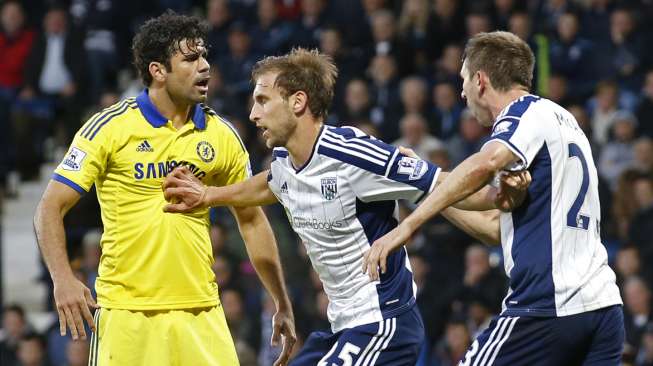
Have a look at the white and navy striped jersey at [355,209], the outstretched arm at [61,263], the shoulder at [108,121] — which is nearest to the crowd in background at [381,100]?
the white and navy striped jersey at [355,209]

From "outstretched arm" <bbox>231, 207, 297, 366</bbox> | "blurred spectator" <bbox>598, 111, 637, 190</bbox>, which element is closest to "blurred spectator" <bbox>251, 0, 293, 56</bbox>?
"blurred spectator" <bbox>598, 111, 637, 190</bbox>

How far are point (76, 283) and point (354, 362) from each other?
4.33 feet

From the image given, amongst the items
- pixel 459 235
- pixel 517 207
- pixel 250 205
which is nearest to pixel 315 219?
pixel 250 205

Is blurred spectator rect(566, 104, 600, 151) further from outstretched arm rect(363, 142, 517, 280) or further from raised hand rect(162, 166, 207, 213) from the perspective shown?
outstretched arm rect(363, 142, 517, 280)

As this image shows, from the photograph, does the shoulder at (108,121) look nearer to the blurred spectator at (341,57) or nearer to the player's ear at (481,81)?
the player's ear at (481,81)

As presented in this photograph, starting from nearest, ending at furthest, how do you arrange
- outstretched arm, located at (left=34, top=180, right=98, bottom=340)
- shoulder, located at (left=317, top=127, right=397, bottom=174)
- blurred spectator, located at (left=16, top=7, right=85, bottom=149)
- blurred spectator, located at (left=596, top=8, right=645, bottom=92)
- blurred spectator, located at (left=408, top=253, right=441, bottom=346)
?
shoulder, located at (left=317, top=127, right=397, bottom=174), outstretched arm, located at (left=34, top=180, right=98, bottom=340), blurred spectator, located at (left=408, top=253, right=441, bottom=346), blurred spectator, located at (left=596, top=8, right=645, bottom=92), blurred spectator, located at (left=16, top=7, right=85, bottom=149)

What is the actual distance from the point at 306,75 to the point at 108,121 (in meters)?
0.99

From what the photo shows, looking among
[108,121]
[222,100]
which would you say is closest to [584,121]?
[222,100]

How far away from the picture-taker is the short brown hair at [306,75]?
564cm

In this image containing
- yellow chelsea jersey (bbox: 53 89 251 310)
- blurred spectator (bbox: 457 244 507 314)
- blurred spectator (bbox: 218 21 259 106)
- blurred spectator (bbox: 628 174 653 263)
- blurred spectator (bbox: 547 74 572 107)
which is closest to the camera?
yellow chelsea jersey (bbox: 53 89 251 310)

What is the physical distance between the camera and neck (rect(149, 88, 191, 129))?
19.7 ft

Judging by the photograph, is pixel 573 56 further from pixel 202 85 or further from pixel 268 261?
pixel 202 85

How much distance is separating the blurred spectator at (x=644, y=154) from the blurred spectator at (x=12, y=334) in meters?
6.01

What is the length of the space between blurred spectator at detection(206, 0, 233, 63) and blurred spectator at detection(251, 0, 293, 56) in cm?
40
